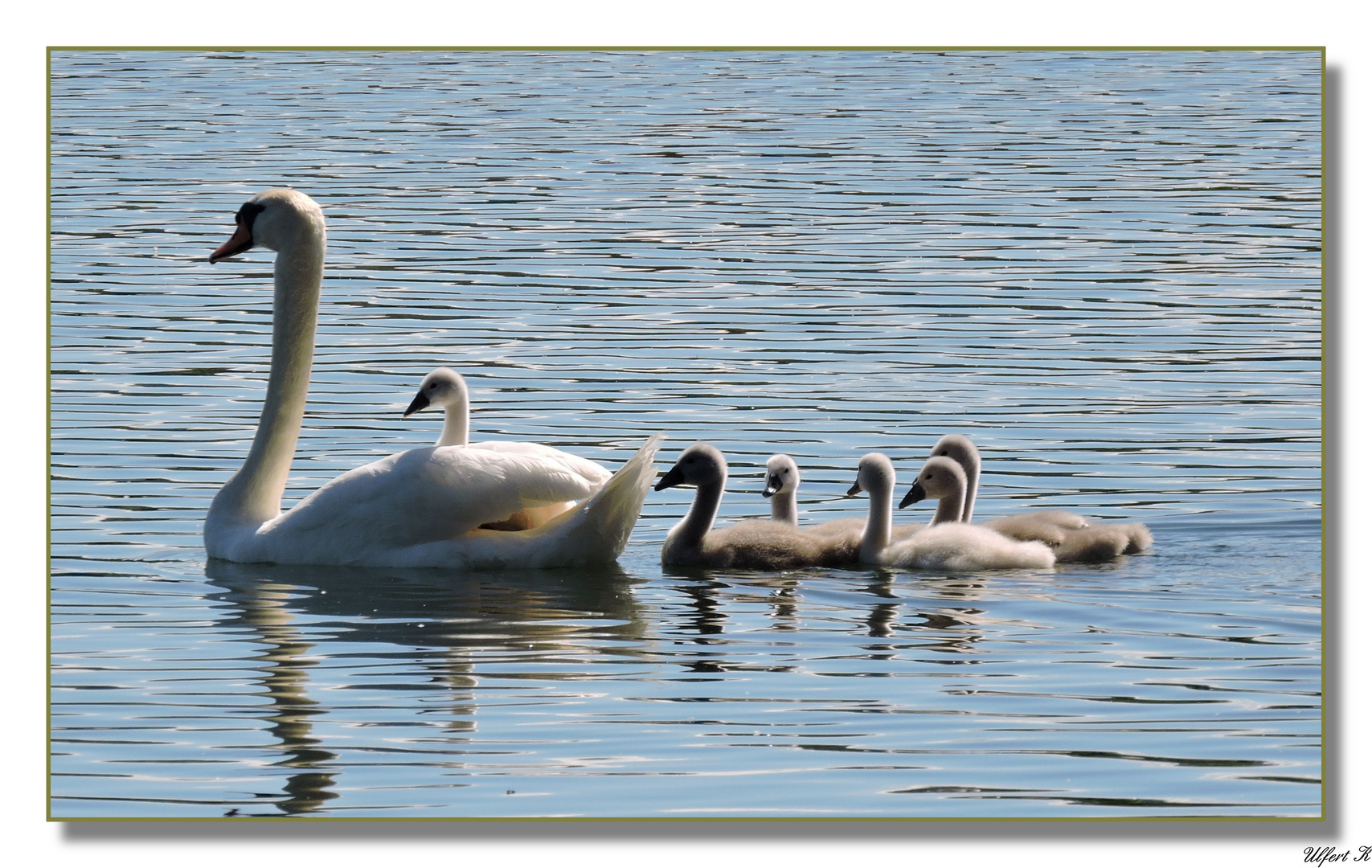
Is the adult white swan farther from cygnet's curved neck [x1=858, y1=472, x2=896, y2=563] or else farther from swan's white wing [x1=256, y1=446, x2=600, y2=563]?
cygnet's curved neck [x1=858, y1=472, x2=896, y2=563]

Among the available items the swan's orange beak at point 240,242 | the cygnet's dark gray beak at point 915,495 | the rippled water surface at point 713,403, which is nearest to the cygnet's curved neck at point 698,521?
the rippled water surface at point 713,403

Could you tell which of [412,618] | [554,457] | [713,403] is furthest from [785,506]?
[412,618]

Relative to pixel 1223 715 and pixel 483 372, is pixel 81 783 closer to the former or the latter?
pixel 1223 715

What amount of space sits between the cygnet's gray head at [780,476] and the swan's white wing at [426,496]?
3.23 feet

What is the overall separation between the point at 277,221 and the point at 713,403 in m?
3.29

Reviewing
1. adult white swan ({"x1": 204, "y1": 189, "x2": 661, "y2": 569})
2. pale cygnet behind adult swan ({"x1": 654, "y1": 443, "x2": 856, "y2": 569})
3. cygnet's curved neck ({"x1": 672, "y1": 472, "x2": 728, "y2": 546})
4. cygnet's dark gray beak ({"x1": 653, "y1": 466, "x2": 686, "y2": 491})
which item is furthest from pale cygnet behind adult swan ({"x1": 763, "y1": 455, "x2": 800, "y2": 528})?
adult white swan ({"x1": 204, "y1": 189, "x2": 661, "y2": 569})

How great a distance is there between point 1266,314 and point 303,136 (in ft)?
26.9

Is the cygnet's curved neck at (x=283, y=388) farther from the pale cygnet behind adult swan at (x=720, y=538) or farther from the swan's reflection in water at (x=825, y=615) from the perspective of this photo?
the swan's reflection in water at (x=825, y=615)

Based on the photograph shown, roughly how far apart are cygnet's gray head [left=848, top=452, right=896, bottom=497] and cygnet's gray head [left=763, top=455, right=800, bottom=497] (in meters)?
0.31

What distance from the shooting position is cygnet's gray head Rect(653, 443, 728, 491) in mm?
11664

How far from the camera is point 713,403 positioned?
1415 cm

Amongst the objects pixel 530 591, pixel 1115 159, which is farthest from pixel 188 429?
pixel 1115 159

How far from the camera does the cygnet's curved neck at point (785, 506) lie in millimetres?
11875

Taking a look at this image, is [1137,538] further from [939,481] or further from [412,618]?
[412,618]
